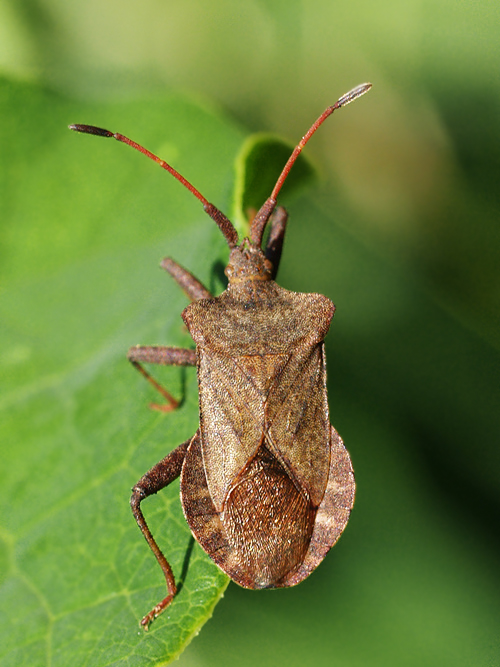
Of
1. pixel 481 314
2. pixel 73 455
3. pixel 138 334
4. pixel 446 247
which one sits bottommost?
pixel 481 314

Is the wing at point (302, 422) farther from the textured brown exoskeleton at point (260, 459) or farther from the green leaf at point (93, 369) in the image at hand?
the green leaf at point (93, 369)

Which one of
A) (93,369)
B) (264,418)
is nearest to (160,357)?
(93,369)

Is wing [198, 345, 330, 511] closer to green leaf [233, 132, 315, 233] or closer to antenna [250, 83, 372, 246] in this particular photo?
green leaf [233, 132, 315, 233]

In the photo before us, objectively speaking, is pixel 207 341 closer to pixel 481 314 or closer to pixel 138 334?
pixel 138 334

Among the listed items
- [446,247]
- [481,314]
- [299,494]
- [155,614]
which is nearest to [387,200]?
[446,247]

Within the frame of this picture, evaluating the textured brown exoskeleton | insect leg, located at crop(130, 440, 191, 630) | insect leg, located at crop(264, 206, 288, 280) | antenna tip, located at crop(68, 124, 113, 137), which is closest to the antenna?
the textured brown exoskeleton

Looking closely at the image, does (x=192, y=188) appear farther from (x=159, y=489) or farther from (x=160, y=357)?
(x=159, y=489)

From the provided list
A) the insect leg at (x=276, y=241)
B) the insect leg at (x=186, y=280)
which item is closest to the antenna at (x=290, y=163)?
the insect leg at (x=276, y=241)

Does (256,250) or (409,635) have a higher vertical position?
(256,250)
